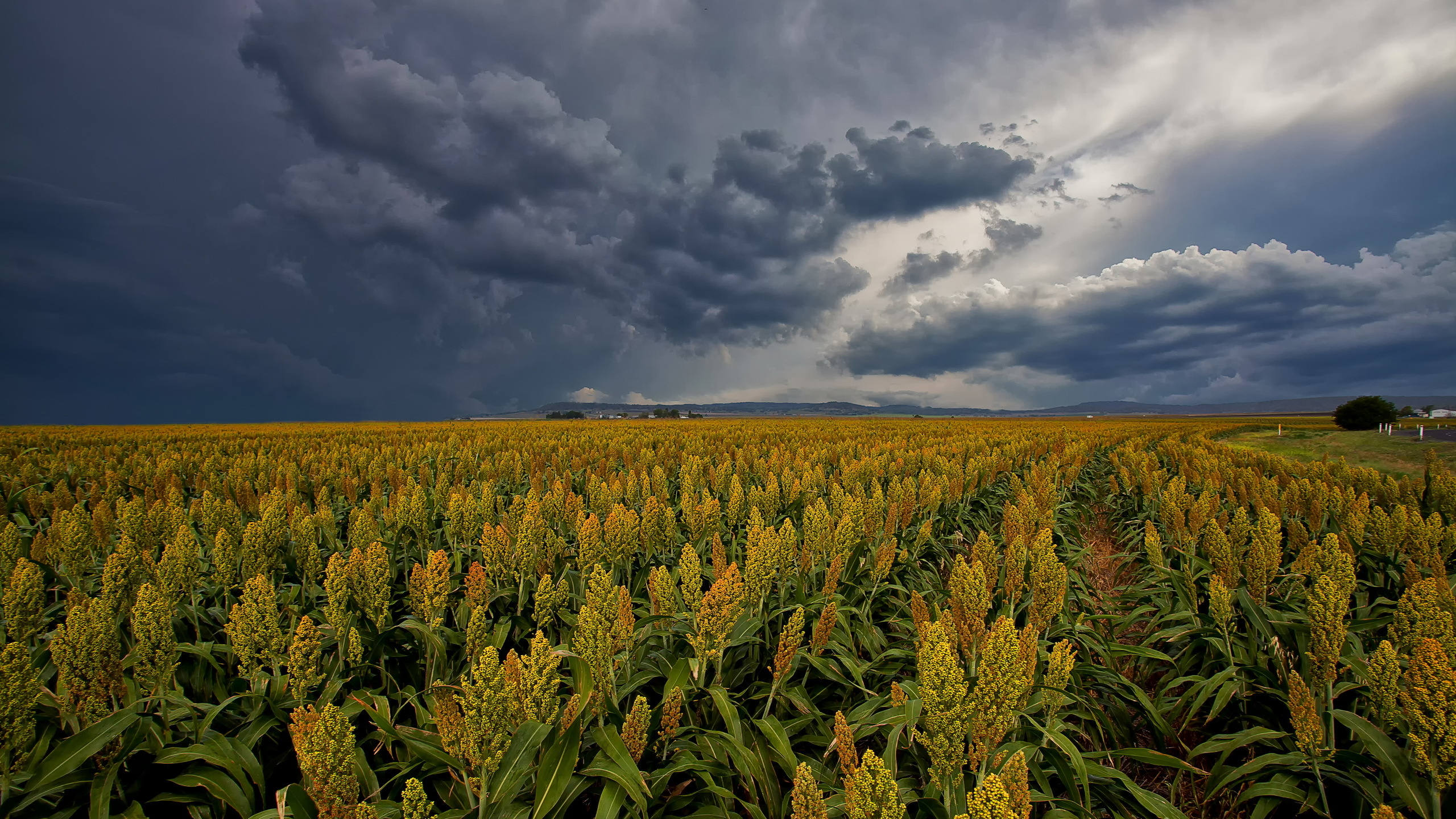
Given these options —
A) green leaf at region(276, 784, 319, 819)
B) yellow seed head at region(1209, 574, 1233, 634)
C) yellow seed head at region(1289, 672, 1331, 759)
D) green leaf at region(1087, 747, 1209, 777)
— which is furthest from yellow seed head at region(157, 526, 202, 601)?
yellow seed head at region(1209, 574, 1233, 634)

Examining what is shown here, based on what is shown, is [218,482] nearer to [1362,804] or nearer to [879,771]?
[879,771]

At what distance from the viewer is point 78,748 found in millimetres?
2412

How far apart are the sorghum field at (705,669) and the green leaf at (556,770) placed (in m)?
0.01

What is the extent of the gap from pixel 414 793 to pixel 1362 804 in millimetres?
4252

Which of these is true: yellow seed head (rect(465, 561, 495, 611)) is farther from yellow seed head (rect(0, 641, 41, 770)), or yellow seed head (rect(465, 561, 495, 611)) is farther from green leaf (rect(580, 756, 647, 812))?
yellow seed head (rect(0, 641, 41, 770))

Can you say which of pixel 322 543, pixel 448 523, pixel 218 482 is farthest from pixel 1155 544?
pixel 218 482

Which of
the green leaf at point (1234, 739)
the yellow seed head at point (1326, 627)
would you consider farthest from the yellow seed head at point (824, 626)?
the green leaf at point (1234, 739)

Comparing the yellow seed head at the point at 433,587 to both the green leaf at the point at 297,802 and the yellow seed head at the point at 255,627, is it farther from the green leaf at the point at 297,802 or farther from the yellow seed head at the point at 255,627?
the green leaf at the point at 297,802

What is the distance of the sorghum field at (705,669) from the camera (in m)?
2.18

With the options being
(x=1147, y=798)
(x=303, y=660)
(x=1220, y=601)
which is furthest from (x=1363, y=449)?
(x=303, y=660)

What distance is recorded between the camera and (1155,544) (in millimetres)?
4957

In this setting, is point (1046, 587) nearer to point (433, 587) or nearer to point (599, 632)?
point (599, 632)

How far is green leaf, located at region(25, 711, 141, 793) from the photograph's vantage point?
2344 millimetres

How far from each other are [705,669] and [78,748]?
2.74m
